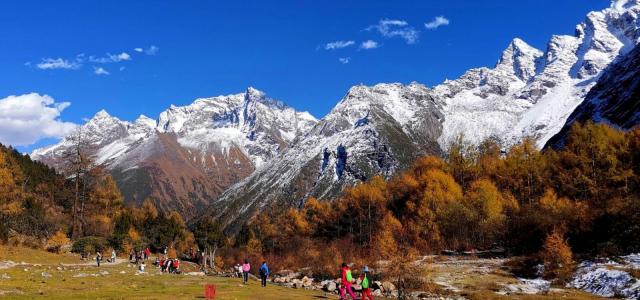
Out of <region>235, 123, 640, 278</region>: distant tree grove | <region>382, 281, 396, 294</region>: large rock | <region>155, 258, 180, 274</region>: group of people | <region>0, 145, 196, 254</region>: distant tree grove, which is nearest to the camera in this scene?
<region>382, 281, 396, 294</region>: large rock

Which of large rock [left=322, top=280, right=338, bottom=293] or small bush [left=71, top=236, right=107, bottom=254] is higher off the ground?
small bush [left=71, top=236, right=107, bottom=254]

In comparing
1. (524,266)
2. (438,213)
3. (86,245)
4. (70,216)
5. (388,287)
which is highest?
(70,216)

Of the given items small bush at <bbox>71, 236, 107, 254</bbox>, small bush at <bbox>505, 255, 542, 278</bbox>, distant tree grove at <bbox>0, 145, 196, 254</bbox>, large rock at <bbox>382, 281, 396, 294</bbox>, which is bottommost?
large rock at <bbox>382, 281, 396, 294</bbox>

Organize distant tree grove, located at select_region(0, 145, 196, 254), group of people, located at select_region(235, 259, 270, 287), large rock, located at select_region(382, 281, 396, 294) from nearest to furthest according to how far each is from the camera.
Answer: group of people, located at select_region(235, 259, 270, 287) < large rock, located at select_region(382, 281, 396, 294) < distant tree grove, located at select_region(0, 145, 196, 254)

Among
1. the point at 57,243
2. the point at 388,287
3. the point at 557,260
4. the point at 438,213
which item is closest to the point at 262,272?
the point at 388,287

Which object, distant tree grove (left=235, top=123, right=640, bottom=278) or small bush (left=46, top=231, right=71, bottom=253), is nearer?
distant tree grove (left=235, top=123, right=640, bottom=278)

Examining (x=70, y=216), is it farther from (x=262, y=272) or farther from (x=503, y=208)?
(x=503, y=208)

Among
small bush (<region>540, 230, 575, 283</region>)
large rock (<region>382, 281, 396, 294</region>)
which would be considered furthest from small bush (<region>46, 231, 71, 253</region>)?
small bush (<region>540, 230, 575, 283</region>)

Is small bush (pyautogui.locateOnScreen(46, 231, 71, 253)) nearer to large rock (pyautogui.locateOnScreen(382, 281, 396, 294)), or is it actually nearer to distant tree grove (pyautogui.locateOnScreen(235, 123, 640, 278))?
distant tree grove (pyautogui.locateOnScreen(235, 123, 640, 278))

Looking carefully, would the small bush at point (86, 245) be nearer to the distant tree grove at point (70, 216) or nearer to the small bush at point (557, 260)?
the distant tree grove at point (70, 216)

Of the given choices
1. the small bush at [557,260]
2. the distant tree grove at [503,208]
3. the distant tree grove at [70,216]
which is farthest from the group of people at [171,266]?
the small bush at [557,260]

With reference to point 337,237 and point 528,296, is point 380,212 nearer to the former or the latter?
point 337,237

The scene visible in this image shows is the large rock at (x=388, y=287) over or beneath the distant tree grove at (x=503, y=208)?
beneath

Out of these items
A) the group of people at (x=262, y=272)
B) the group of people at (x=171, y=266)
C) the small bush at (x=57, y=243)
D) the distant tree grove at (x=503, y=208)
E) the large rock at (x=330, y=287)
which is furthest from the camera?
the small bush at (x=57, y=243)
